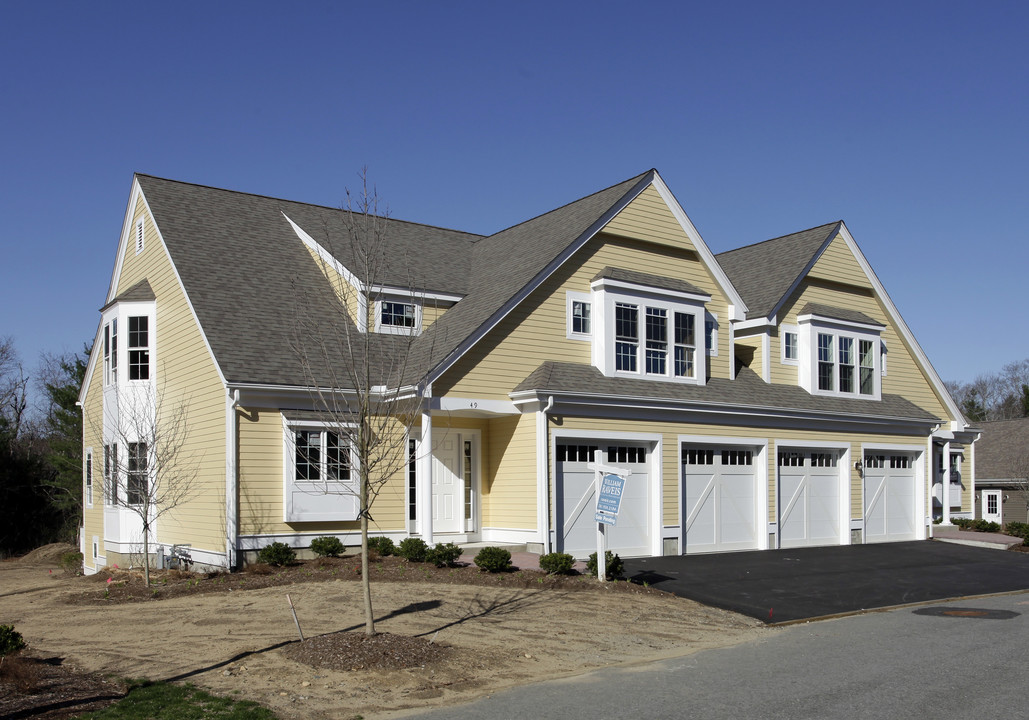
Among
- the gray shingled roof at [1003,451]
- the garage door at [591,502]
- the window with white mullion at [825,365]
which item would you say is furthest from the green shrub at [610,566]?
the gray shingled roof at [1003,451]

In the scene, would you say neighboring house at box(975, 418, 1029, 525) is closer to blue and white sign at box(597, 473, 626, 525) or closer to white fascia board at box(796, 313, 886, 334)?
white fascia board at box(796, 313, 886, 334)

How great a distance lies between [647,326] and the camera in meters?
22.2

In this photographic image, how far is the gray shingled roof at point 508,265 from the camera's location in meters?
19.9

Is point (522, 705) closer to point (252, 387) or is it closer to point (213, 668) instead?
point (213, 668)

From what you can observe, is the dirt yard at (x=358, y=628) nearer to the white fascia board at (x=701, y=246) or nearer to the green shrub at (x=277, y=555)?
the green shrub at (x=277, y=555)

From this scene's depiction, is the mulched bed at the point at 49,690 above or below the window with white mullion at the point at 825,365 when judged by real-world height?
below

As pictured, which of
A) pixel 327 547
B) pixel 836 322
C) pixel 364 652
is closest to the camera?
pixel 364 652

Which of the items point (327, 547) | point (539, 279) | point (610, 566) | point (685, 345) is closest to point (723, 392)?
point (685, 345)

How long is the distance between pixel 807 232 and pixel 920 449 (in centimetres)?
733

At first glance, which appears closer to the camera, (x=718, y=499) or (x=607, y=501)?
(x=607, y=501)

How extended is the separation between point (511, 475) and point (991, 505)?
103ft

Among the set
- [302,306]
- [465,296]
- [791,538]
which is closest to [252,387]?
[302,306]

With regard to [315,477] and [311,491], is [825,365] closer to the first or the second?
[315,477]

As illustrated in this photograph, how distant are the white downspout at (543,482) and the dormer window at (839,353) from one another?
1028 cm
